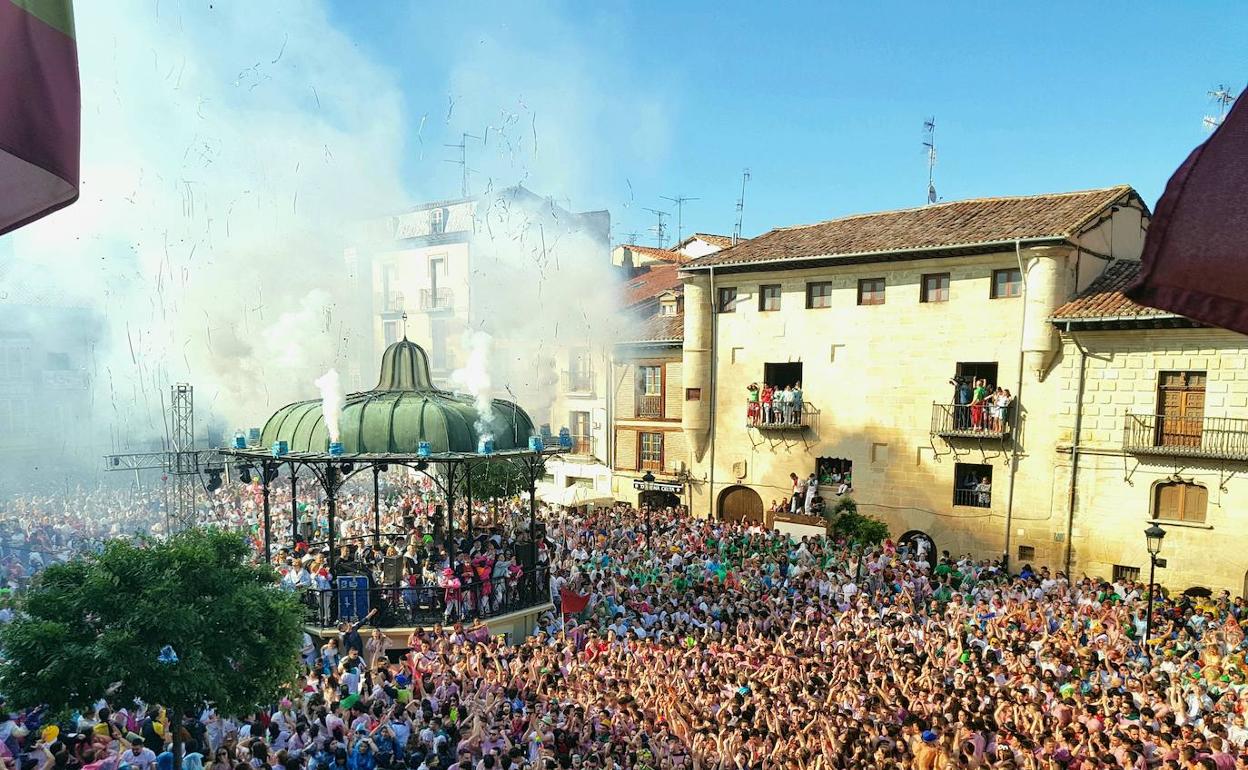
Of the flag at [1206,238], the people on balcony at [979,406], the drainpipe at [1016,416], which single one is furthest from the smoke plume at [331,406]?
the drainpipe at [1016,416]

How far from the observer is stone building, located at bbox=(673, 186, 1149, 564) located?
2633 cm

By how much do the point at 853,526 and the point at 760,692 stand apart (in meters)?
16.8

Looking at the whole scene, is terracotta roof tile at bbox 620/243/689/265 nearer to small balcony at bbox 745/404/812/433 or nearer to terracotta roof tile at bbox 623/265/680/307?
terracotta roof tile at bbox 623/265/680/307

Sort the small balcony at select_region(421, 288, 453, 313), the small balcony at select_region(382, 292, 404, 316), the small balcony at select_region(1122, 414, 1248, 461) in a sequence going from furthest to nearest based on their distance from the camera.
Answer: the small balcony at select_region(382, 292, 404, 316) < the small balcony at select_region(421, 288, 453, 313) < the small balcony at select_region(1122, 414, 1248, 461)

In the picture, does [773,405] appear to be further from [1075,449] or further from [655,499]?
[1075,449]

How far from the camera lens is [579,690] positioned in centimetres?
1315

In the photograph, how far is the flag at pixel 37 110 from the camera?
7.96 ft

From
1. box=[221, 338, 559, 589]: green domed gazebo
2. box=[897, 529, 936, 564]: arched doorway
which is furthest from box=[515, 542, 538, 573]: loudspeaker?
box=[897, 529, 936, 564]: arched doorway

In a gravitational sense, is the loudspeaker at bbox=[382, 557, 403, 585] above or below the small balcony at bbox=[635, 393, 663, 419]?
below

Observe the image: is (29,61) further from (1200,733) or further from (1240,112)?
(1200,733)

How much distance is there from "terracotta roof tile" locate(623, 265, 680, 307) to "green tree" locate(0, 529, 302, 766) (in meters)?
28.2

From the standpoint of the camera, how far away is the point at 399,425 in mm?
19188

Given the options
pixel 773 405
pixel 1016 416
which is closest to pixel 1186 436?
pixel 1016 416

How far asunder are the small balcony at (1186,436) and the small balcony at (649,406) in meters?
16.4
